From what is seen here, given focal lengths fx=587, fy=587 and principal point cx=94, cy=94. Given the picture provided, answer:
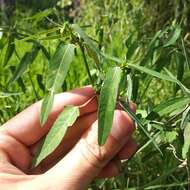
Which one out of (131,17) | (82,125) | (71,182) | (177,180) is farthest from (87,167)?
(131,17)

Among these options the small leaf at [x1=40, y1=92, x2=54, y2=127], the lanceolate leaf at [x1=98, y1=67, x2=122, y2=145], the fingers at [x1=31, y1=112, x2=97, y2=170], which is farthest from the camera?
the fingers at [x1=31, y1=112, x2=97, y2=170]

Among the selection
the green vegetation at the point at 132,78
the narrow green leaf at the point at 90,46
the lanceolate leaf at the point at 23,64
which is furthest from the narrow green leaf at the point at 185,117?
the lanceolate leaf at the point at 23,64

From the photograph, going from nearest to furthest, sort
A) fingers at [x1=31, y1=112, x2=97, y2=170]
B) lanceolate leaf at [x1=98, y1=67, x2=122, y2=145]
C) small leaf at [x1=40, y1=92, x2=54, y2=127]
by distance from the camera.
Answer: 1. lanceolate leaf at [x1=98, y1=67, x2=122, y2=145]
2. small leaf at [x1=40, y1=92, x2=54, y2=127]
3. fingers at [x1=31, y1=112, x2=97, y2=170]

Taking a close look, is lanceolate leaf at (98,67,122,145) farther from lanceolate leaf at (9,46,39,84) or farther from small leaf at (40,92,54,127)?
lanceolate leaf at (9,46,39,84)

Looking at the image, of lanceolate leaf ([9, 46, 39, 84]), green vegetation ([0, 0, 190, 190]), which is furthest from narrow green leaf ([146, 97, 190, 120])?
lanceolate leaf ([9, 46, 39, 84])

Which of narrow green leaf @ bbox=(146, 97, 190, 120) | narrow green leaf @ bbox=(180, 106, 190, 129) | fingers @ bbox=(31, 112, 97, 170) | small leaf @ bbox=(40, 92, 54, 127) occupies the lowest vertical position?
fingers @ bbox=(31, 112, 97, 170)

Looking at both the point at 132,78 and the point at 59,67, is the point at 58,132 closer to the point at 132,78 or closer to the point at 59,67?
the point at 59,67

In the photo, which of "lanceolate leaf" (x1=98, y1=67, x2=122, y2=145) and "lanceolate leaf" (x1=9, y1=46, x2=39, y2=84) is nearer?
"lanceolate leaf" (x1=98, y1=67, x2=122, y2=145)

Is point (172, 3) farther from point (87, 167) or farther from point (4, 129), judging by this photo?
point (87, 167)
